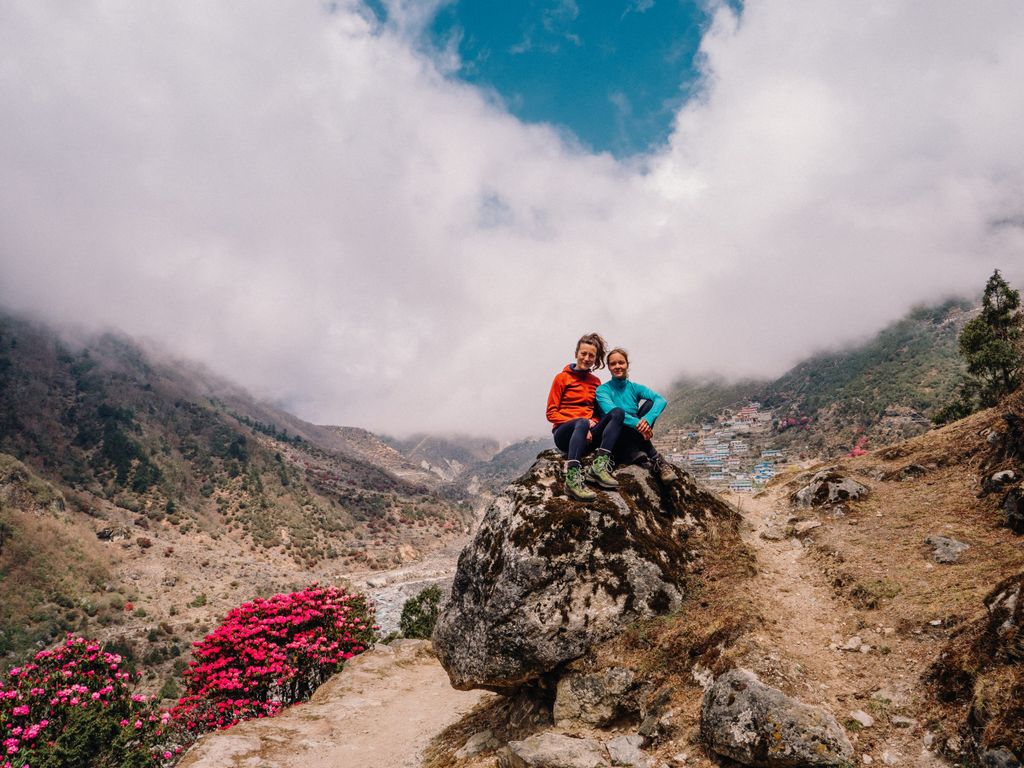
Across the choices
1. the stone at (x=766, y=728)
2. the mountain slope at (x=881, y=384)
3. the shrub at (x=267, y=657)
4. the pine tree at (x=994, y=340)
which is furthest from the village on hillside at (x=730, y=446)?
the stone at (x=766, y=728)

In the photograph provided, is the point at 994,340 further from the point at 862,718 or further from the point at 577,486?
the point at 862,718

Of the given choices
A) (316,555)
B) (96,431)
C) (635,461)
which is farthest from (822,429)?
(96,431)

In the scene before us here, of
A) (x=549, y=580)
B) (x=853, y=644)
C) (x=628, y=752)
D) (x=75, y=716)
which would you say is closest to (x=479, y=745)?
(x=549, y=580)

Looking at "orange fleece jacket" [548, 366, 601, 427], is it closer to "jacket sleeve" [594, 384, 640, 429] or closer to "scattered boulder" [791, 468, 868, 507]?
"jacket sleeve" [594, 384, 640, 429]

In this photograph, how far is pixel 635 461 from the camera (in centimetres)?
952

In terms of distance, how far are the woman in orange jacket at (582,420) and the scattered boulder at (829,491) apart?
6060 mm

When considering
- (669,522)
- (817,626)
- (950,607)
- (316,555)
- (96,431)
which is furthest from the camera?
(96,431)

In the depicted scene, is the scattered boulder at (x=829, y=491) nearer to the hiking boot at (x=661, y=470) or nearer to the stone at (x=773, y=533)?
the stone at (x=773, y=533)

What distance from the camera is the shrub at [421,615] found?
74.9 feet

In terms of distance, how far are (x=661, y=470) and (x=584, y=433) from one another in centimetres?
236

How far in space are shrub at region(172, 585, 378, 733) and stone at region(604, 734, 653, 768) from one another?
11393 millimetres

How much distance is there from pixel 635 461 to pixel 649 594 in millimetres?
3040

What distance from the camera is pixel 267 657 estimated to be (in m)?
13.3

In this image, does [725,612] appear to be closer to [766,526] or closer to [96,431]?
[766,526]
